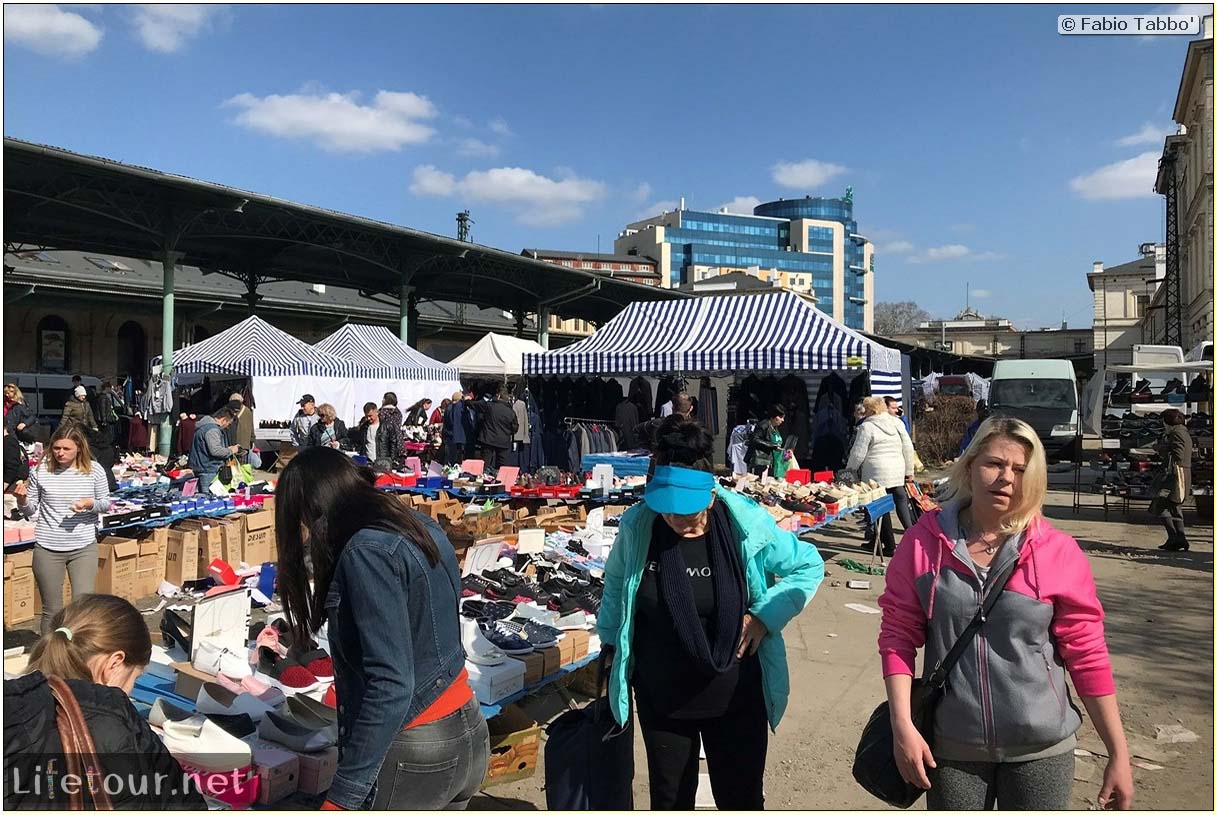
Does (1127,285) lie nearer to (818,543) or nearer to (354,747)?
(818,543)

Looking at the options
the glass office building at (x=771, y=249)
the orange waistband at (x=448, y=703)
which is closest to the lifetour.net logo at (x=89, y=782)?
the orange waistband at (x=448, y=703)

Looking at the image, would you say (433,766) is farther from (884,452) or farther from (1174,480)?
(1174,480)

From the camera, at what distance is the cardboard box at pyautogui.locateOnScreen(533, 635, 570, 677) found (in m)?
3.74

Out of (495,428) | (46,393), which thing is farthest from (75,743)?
(46,393)

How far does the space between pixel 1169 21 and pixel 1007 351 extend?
282 feet

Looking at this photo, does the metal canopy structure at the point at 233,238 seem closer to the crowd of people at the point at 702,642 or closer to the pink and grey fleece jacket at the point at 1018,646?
the crowd of people at the point at 702,642

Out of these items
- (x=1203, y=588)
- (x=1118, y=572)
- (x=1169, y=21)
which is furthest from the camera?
(x=1118, y=572)

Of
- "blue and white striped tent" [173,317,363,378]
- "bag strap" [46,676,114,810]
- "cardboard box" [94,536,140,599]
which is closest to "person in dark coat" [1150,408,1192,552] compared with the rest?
"bag strap" [46,676,114,810]

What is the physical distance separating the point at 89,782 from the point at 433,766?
75cm

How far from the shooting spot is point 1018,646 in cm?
191

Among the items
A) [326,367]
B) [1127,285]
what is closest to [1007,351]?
[1127,285]

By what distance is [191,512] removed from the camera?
7387 millimetres

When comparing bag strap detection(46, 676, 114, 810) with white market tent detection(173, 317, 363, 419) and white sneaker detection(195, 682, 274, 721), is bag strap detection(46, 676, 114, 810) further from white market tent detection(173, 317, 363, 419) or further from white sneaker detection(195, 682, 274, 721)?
white market tent detection(173, 317, 363, 419)

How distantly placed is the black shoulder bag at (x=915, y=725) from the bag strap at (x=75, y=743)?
1838 millimetres
